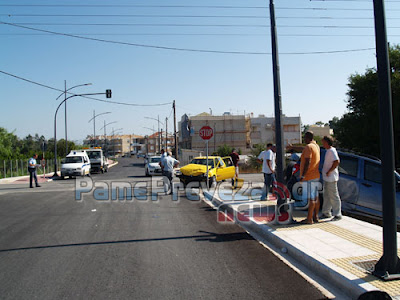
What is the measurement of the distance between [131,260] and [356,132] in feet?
71.1

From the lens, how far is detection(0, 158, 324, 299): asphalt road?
15.0 feet

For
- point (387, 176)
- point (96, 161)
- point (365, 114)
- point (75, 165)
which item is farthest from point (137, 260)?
point (96, 161)

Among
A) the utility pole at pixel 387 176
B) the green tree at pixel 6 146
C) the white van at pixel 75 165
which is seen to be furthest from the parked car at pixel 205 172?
the green tree at pixel 6 146

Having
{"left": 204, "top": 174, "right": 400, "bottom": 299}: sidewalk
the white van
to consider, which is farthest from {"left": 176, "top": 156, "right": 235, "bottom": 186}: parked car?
the white van

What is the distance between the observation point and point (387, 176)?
4664 mm

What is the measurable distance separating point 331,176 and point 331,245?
1.97 meters

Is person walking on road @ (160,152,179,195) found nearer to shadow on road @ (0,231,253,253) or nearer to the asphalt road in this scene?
the asphalt road

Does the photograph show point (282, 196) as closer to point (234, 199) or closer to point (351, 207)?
point (351, 207)

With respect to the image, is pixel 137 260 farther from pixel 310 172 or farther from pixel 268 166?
pixel 268 166

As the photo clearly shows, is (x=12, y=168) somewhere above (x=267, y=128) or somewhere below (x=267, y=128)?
below

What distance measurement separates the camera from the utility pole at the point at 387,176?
15.0 feet

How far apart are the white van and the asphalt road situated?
19204 mm

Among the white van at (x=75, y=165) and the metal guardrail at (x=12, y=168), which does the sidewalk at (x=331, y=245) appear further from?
the metal guardrail at (x=12, y=168)

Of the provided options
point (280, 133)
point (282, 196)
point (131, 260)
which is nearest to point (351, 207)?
point (282, 196)
